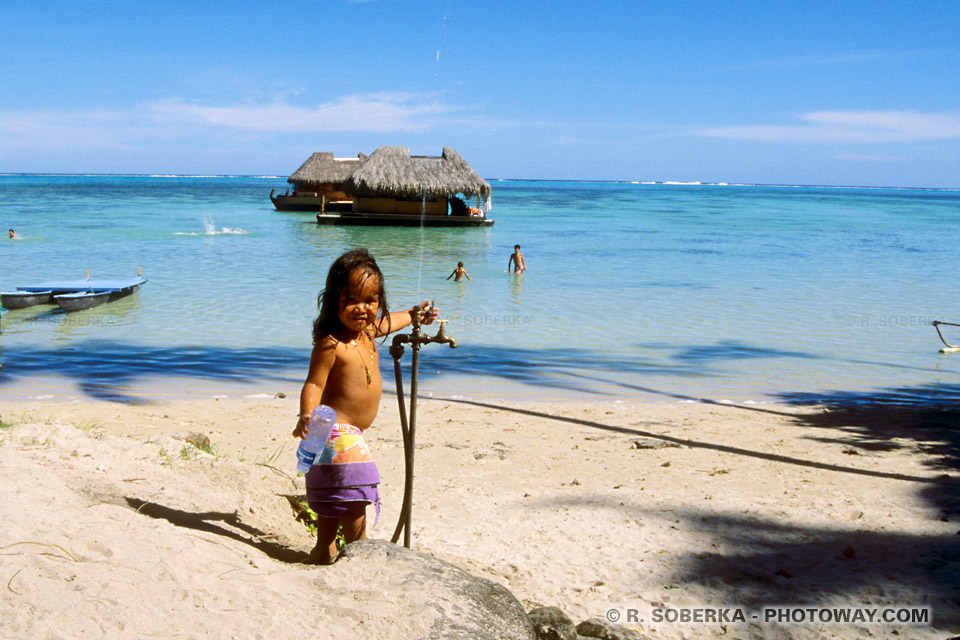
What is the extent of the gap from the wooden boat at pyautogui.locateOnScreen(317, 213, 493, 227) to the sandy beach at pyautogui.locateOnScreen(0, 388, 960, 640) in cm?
A: 3043

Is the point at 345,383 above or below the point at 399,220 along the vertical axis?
below

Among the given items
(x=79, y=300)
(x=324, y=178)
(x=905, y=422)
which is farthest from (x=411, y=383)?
(x=324, y=178)

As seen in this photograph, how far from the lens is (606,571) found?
3.66m

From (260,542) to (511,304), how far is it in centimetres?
1190

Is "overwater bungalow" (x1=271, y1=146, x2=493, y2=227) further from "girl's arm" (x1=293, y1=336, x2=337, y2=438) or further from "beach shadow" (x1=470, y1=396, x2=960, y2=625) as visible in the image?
"girl's arm" (x1=293, y1=336, x2=337, y2=438)

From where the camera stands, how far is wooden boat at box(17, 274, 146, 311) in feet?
41.6

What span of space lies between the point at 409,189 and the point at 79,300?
2384 centimetres

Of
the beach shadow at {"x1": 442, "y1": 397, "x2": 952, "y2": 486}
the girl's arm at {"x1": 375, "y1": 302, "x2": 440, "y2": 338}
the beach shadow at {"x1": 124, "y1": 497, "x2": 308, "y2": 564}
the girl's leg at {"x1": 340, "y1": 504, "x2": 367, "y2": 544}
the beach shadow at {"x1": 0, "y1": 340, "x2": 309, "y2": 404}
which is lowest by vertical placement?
the beach shadow at {"x1": 0, "y1": 340, "x2": 309, "y2": 404}

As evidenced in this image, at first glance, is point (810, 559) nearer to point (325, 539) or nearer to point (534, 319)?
point (325, 539)

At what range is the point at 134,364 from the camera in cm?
920

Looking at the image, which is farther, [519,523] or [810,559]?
[519,523]

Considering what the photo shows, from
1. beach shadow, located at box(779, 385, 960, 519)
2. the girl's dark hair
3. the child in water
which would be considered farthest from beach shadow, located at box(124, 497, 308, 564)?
the child in water

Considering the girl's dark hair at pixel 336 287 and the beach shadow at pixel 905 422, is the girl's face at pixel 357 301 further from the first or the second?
the beach shadow at pixel 905 422

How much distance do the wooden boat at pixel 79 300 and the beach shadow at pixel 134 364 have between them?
2680 millimetres
